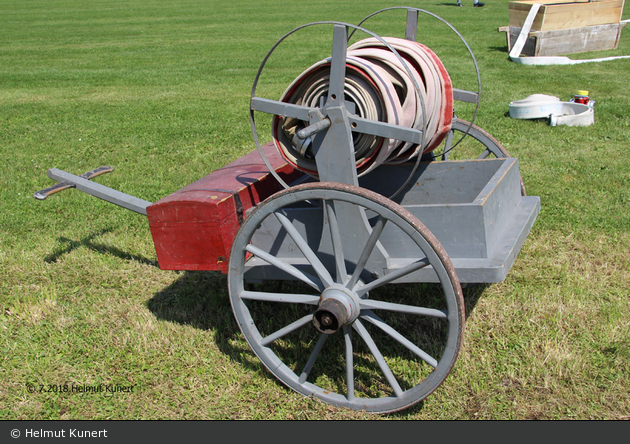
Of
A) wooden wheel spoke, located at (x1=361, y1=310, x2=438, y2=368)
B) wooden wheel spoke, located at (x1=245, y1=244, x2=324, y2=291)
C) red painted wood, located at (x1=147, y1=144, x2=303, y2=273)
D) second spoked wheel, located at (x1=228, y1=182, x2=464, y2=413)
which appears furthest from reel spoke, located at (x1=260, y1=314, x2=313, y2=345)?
red painted wood, located at (x1=147, y1=144, x2=303, y2=273)

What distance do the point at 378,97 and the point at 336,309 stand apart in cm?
97

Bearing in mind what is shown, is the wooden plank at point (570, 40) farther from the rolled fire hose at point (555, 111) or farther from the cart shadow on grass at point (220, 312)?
the cart shadow on grass at point (220, 312)

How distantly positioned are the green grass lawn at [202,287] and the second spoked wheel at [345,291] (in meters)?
0.21

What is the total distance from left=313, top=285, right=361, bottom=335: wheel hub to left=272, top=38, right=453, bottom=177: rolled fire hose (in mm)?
600

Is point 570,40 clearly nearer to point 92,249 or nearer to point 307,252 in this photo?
point 92,249

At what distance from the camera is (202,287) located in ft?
12.4

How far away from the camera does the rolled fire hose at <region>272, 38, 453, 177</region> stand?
2527mm

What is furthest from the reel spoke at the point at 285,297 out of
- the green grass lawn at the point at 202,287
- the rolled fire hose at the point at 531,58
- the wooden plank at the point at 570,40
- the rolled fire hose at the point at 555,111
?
the wooden plank at the point at 570,40

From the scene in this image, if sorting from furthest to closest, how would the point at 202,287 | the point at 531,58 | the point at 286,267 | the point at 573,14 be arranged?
the point at 573,14, the point at 531,58, the point at 202,287, the point at 286,267

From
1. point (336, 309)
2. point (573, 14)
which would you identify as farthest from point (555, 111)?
point (573, 14)

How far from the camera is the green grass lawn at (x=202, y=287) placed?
279 cm

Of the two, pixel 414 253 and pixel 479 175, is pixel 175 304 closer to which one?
pixel 414 253

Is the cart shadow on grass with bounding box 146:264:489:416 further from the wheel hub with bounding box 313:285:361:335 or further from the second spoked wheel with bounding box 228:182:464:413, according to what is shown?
the wheel hub with bounding box 313:285:361:335

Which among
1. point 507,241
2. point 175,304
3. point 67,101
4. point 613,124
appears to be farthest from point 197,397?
point 67,101
